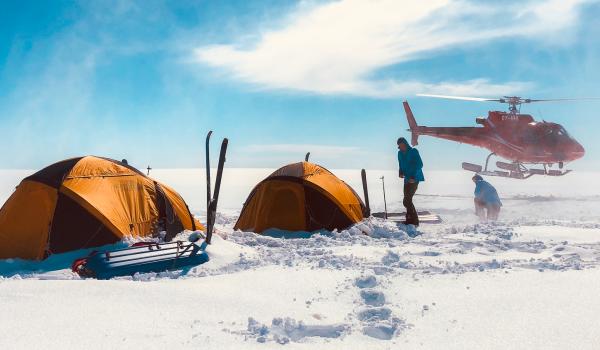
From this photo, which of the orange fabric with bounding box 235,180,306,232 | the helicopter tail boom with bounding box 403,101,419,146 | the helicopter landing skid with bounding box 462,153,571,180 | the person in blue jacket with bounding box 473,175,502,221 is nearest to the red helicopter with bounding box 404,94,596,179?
the helicopter landing skid with bounding box 462,153,571,180

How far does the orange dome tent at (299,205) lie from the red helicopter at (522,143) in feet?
62.9

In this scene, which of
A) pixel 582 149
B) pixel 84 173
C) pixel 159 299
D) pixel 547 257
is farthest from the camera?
Answer: pixel 582 149

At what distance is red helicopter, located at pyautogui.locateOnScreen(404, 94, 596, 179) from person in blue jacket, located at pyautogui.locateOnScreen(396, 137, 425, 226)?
689 inches

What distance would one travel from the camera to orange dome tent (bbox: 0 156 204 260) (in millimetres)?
7770

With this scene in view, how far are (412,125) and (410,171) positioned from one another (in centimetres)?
2555

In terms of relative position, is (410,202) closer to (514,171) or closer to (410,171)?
(410,171)

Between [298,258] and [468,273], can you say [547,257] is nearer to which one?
[468,273]

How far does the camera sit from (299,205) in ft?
36.4

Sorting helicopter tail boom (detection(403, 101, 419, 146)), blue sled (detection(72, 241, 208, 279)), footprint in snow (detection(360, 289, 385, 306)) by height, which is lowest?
footprint in snow (detection(360, 289, 385, 306))

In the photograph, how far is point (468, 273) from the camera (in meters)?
6.03

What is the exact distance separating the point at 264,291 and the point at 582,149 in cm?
2870

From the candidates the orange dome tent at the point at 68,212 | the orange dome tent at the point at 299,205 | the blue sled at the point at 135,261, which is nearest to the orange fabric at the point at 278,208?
the orange dome tent at the point at 299,205

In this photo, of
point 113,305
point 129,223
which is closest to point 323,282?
point 113,305

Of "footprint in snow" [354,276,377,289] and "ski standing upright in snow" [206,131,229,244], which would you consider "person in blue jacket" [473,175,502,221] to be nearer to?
"ski standing upright in snow" [206,131,229,244]
